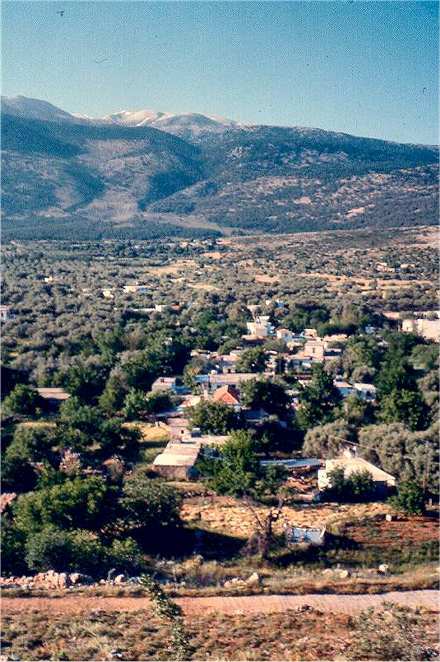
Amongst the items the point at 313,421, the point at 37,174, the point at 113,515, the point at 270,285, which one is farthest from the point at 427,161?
the point at 113,515

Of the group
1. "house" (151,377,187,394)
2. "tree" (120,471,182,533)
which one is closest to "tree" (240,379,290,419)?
"house" (151,377,187,394)

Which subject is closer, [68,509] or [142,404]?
[68,509]

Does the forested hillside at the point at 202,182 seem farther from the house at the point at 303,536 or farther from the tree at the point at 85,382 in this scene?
the house at the point at 303,536

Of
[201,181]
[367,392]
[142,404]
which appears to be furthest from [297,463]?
[201,181]

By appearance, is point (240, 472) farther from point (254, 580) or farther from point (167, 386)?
point (167, 386)

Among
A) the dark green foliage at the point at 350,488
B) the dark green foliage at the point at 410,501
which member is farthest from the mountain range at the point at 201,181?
the dark green foliage at the point at 410,501

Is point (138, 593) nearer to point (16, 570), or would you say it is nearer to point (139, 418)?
point (16, 570)
